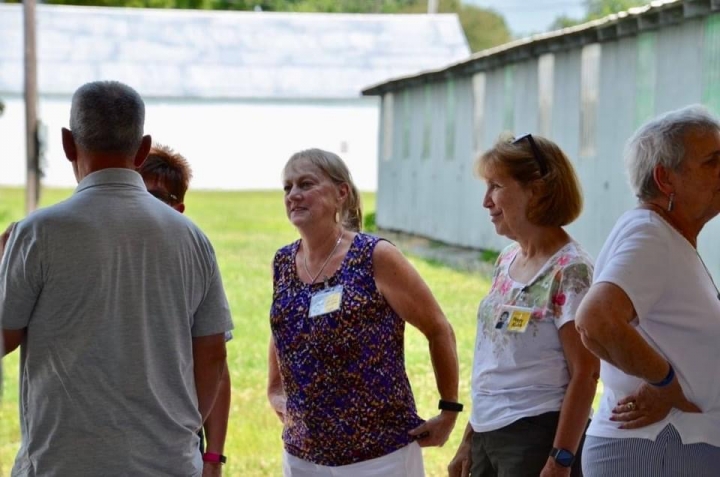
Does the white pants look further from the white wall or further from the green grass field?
the white wall

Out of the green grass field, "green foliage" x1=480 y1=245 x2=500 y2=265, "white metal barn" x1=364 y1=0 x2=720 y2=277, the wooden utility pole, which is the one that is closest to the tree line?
the wooden utility pole

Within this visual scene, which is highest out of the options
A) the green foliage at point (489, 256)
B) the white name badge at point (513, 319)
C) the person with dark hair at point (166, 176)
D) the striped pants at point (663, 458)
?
the person with dark hair at point (166, 176)

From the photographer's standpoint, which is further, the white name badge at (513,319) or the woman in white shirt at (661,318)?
the white name badge at (513,319)

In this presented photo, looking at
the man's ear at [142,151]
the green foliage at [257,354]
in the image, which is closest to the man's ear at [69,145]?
the man's ear at [142,151]

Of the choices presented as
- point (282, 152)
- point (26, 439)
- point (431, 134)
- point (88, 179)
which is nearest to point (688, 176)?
point (88, 179)

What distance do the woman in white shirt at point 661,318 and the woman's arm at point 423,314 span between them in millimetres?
696

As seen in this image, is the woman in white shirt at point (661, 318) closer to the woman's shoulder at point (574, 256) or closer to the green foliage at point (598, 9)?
the woman's shoulder at point (574, 256)

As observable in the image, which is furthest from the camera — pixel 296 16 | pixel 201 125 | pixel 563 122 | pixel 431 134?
pixel 296 16

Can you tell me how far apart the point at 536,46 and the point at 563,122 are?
59.1 inches

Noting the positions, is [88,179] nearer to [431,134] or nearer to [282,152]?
[431,134]

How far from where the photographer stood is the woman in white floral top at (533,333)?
343cm

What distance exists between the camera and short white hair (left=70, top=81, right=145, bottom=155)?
295 centimetres

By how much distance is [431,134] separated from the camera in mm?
24312

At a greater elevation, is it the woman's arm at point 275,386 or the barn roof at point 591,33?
the barn roof at point 591,33
